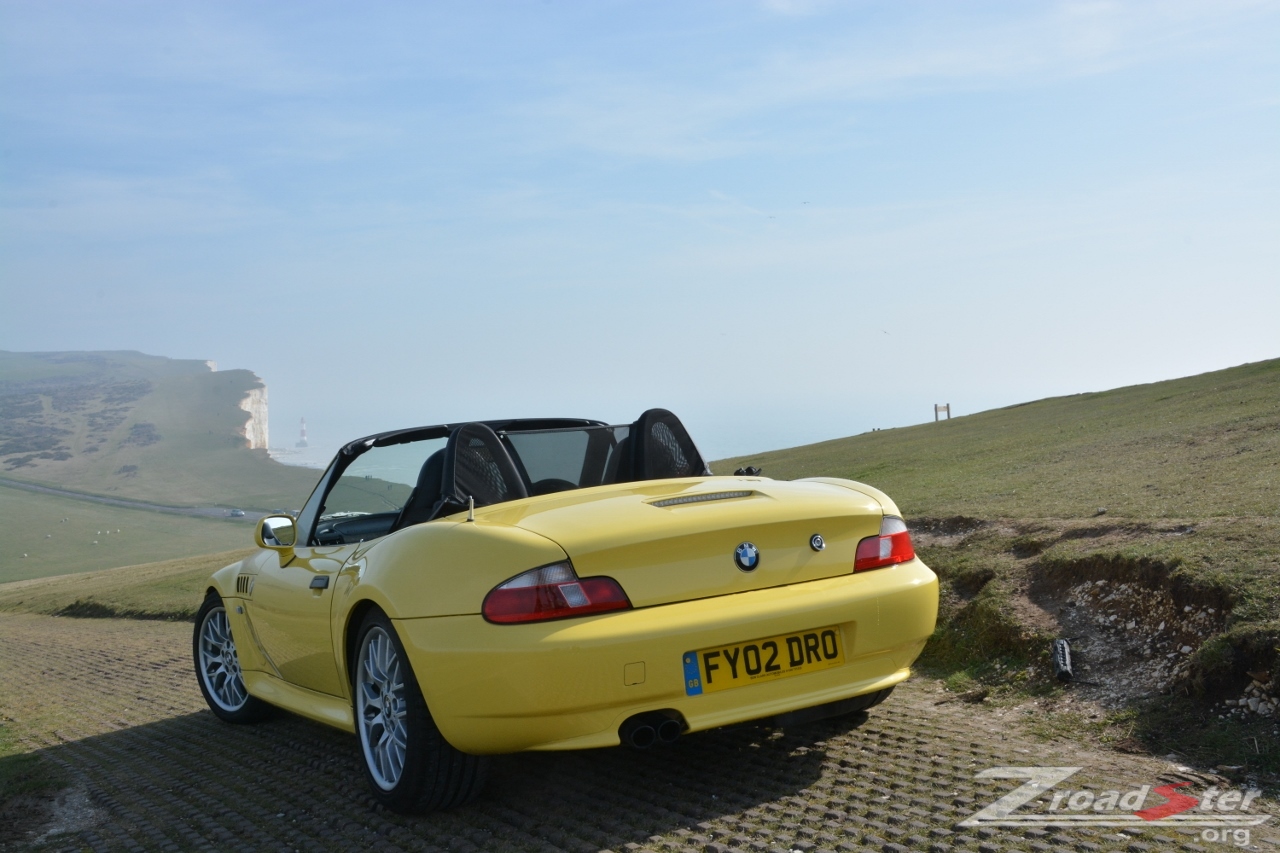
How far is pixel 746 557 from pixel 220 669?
4.11m

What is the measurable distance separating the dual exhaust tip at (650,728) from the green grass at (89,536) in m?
121

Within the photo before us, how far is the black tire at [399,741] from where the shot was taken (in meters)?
4.17

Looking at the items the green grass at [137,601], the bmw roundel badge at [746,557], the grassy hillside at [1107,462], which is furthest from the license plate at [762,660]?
the green grass at [137,601]

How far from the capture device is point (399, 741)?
14.3ft

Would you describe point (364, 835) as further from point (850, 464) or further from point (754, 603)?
point (850, 464)

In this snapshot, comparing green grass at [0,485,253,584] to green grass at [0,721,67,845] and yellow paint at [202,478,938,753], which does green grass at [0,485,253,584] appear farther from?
yellow paint at [202,478,938,753]

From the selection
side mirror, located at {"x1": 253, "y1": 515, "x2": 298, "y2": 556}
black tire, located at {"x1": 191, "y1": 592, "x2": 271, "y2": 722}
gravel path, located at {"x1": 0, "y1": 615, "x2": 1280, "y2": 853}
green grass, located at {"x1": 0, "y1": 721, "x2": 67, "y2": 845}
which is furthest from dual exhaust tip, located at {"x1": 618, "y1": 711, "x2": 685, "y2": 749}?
black tire, located at {"x1": 191, "y1": 592, "x2": 271, "y2": 722}

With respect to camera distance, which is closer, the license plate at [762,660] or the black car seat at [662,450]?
the license plate at [762,660]

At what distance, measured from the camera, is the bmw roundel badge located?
417 centimetres

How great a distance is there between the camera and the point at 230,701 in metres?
6.67

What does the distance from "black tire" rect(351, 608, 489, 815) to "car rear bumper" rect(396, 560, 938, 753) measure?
5.5 inches

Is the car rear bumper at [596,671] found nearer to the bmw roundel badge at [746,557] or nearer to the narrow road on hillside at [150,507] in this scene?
the bmw roundel badge at [746,557]

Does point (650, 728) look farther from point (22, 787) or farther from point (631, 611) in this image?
point (22, 787)

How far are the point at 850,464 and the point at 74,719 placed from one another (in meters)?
18.1
